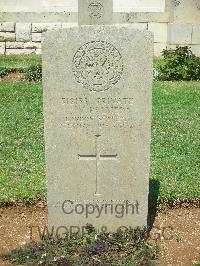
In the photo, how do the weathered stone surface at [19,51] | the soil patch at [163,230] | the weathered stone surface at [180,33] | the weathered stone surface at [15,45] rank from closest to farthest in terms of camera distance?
the soil patch at [163,230]
the weathered stone surface at [180,33]
the weathered stone surface at [15,45]
the weathered stone surface at [19,51]

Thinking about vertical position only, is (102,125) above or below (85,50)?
below

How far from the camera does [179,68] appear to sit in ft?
37.3

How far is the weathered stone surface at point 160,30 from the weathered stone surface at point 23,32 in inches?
119

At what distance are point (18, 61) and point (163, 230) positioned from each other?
833 centimetres

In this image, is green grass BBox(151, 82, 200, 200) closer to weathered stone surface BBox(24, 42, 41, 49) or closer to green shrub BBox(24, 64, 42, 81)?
green shrub BBox(24, 64, 42, 81)

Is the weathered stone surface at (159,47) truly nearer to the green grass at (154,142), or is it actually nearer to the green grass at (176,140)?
the green grass at (176,140)

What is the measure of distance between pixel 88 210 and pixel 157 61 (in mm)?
8396

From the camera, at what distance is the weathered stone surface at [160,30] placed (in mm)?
12812

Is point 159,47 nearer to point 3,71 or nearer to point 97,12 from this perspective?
point 3,71

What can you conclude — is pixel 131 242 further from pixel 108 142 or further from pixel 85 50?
pixel 85 50

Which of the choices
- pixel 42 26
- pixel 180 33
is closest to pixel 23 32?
pixel 42 26

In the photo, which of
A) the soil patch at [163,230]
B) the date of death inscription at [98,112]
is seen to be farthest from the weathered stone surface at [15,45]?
the date of death inscription at [98,112]

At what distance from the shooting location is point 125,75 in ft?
13.8

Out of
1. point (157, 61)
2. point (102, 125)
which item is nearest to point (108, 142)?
point (102, 125)
